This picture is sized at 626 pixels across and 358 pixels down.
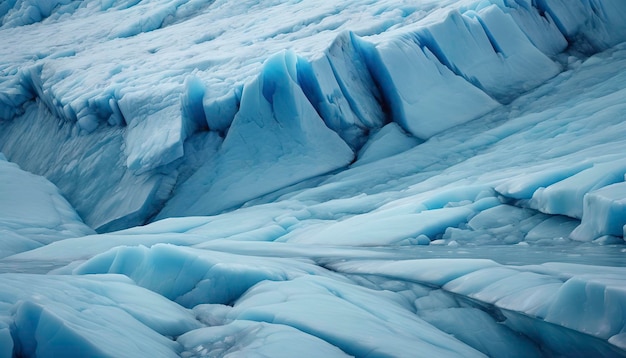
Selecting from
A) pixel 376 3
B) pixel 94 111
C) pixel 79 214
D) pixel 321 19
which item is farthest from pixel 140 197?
pixel 376 3

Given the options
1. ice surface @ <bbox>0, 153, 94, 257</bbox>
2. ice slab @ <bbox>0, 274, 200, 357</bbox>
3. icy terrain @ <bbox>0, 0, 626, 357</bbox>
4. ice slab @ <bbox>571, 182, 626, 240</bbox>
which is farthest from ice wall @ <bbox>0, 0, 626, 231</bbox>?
ice slab @ <bbox>0, 274, 200, 357</bbox>

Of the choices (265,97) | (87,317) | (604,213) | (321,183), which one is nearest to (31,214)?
(265,97)

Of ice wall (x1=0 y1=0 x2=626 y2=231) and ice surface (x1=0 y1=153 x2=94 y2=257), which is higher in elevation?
ice wall (x1=0 y1=0 x2=626 y2=231)

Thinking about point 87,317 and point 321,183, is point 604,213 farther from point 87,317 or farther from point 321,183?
point 321,183

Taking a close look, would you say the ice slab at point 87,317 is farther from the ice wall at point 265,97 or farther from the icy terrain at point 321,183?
the ice wall at point 265,97

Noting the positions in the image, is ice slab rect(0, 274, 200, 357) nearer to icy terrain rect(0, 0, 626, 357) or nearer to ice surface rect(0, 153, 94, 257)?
icy terrain rect(0, 0, 626, 357)
